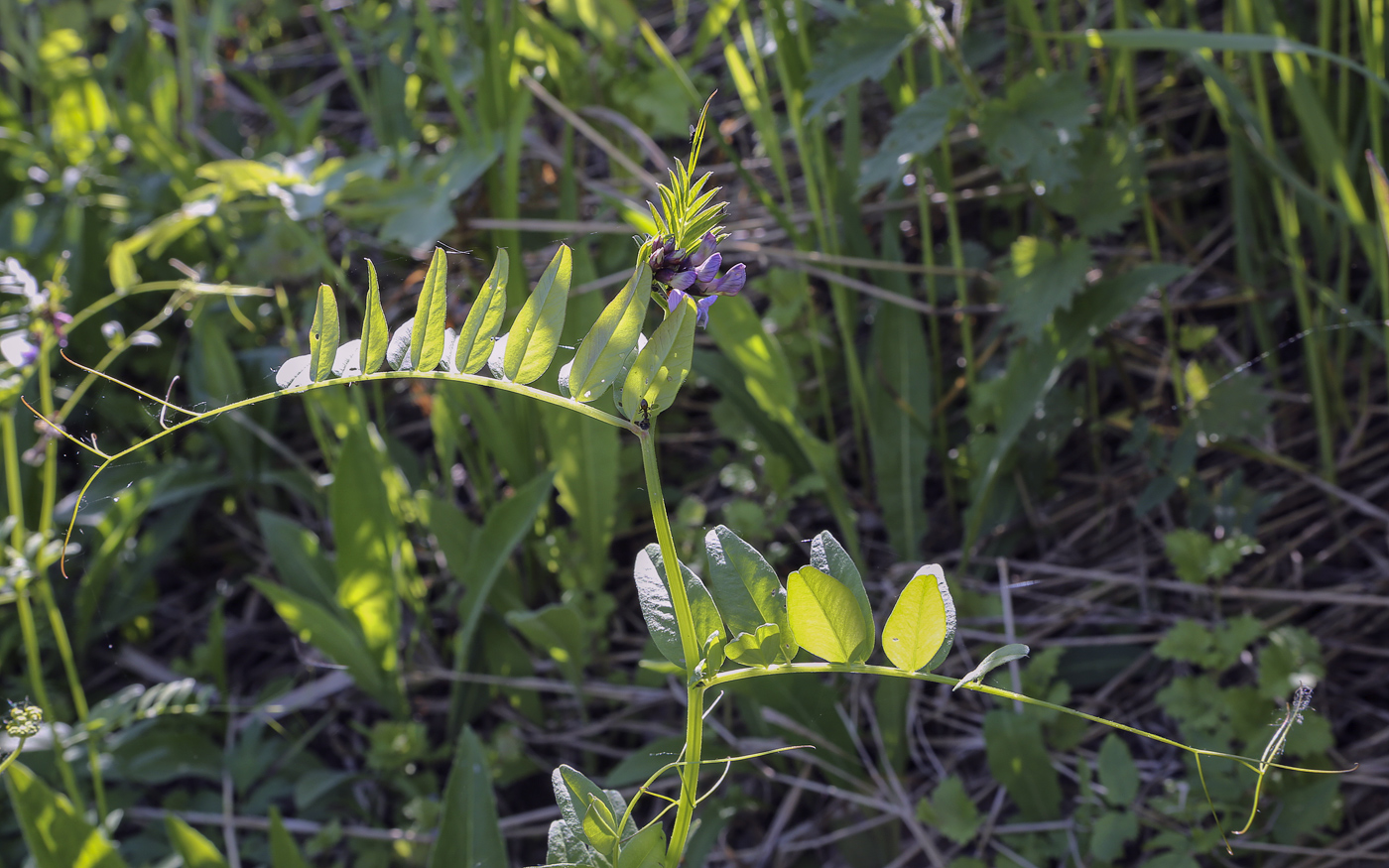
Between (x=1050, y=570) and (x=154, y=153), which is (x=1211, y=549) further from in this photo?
(x=154, y=153)

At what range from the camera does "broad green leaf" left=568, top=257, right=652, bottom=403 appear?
21.7 inches

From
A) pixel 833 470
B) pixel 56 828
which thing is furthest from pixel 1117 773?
pixel 56 828

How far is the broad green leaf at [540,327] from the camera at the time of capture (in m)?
0.58

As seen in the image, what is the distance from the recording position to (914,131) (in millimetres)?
1173

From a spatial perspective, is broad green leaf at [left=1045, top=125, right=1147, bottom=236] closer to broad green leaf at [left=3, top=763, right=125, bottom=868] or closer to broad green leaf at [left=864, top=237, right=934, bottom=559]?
broad green leaf at [left=864, top=237, right=934, bottom=559]

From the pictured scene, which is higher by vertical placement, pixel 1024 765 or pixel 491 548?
pixel 491 548

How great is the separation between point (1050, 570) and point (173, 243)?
179cm

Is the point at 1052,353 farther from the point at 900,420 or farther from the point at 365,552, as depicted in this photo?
the point at 365,552

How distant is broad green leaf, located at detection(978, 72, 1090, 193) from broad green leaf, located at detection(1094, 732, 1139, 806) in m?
0.66

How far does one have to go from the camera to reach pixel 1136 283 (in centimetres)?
122

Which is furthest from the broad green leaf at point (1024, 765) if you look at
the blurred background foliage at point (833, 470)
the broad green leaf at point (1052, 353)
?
the broad green leaf at point (1052, 353)

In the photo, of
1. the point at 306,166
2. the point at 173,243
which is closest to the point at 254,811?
the point at 306,166

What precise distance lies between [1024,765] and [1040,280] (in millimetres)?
609

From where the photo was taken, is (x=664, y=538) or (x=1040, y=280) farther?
(x=1040, y=280)
